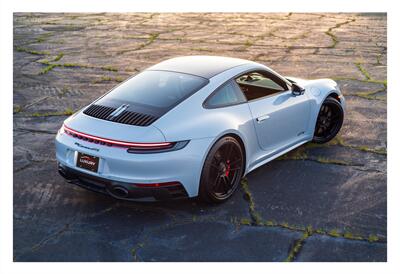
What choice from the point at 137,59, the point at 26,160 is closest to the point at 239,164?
the point at 26,160

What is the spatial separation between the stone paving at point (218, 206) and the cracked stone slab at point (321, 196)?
1 cm

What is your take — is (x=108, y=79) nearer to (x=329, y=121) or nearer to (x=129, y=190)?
(x=329, y=121)

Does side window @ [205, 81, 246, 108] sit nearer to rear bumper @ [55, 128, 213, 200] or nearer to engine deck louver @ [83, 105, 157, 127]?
rear bumper @ [55, 128, 213, 200]

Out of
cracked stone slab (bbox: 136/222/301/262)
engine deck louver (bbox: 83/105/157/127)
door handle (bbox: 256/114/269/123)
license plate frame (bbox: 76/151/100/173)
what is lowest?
cracked stone slab (bbox: 136/222/301/262)

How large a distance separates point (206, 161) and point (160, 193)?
55 centimetres

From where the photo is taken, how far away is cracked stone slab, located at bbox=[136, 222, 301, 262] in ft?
15.5

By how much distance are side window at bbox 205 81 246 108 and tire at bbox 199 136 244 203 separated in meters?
0.40

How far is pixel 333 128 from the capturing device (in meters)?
7.46

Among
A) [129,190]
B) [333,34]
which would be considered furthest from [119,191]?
[333,34]

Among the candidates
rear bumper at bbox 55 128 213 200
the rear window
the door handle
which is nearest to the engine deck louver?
the rear window

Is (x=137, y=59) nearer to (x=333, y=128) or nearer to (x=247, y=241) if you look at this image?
(x=333, y=128)

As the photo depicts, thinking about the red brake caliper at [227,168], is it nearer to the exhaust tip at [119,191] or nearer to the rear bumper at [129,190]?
the rear bumper at [129,190]

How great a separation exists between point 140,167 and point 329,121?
11.2ft

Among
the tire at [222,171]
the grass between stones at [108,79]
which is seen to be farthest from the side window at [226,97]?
the grass between stones at [108,79]
